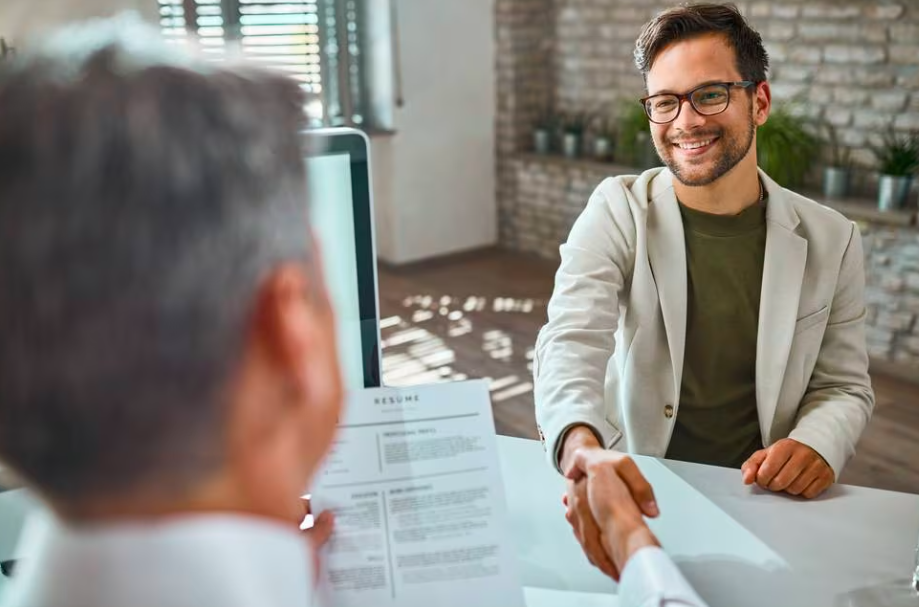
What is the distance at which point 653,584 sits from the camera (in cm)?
70

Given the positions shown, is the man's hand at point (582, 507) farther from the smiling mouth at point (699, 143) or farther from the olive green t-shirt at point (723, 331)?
the smiling mouth at point (699, 143)

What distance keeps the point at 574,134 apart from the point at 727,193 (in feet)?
12.2

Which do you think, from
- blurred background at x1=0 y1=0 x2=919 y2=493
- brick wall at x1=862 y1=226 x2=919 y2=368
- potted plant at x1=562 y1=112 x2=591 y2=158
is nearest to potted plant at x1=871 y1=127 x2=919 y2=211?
blurred background at x1=0 y1=0 x2=919 y2=493

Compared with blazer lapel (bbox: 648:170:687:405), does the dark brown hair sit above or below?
above

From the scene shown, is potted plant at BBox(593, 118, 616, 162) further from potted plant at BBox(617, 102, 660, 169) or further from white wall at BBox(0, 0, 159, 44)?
white wall at BBox(0, 0, 159, 44)

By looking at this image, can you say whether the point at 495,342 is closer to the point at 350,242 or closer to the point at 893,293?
the point at 893,293

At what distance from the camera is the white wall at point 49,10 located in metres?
3.79

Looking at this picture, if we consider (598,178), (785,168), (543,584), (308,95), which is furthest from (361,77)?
(308,95)

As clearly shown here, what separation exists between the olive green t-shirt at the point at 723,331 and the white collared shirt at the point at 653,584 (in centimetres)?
79

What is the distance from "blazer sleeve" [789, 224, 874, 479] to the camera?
1.35 m

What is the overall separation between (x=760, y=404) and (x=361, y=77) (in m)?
4.15

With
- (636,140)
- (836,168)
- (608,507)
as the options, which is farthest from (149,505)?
(636,140)

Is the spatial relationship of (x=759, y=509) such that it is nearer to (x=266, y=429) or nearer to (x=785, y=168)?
(x=266, y=429)

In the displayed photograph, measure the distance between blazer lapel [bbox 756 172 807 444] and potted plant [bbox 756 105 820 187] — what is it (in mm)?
2528
